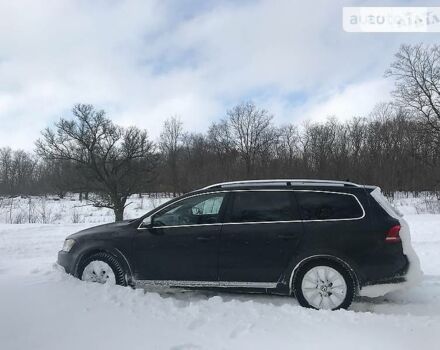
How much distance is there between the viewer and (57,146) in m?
46.6

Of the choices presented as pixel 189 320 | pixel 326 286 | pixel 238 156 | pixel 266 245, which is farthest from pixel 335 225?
pixel 238 156

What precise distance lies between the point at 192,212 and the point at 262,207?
39.7 inches

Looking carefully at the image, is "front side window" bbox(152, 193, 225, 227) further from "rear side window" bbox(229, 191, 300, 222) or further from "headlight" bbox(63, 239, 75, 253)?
"headlight" bbox(63, 239, 75, 253)

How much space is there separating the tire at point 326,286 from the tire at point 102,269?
250cm

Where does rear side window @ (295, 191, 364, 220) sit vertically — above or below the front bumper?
above

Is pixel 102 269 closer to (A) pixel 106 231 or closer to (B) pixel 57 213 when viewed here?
(A) pixel 106 231

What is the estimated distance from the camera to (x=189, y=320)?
5.12 meters

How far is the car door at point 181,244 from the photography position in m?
6.18

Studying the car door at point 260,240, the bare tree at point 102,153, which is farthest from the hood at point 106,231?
the bare tree at point 102,153

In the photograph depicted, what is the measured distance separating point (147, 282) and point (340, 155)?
2501 inches

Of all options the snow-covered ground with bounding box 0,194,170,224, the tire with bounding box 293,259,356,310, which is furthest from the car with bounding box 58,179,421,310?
the snow-covered ground with bounding box 0,194,170,224

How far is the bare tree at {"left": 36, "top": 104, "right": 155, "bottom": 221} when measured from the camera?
43.0 metres

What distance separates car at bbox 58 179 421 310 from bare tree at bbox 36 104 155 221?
35.9 m

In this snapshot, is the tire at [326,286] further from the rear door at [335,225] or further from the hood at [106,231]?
the hood at [106,231]
